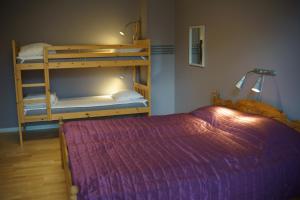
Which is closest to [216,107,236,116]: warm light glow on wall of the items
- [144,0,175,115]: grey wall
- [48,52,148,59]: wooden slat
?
[48,52,148,59]: wooden slat

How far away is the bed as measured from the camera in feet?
6.95

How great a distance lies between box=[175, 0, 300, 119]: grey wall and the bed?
41cm

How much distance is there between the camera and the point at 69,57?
4.38 m

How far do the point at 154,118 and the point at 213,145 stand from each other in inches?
42.4

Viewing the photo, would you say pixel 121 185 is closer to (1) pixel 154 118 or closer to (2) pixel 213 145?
(2) pixel 213 145

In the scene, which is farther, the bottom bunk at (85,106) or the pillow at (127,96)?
the pillow at (127,96)

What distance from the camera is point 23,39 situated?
16.3 feet

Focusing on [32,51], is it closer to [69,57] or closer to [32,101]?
[69,57]

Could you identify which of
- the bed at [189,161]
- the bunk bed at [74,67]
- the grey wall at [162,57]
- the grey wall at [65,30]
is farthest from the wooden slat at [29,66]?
the grey wall at [162,57]

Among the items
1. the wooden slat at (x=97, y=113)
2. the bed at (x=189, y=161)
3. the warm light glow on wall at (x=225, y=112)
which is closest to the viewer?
the bed at (x=189, y=161)

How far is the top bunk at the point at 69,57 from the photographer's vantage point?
430 centimetres

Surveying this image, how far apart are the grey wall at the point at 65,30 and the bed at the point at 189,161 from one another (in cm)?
222

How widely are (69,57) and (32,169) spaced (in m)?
1.59

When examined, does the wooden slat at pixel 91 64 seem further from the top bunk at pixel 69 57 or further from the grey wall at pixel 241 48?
the grey wall at pixel 241 48
